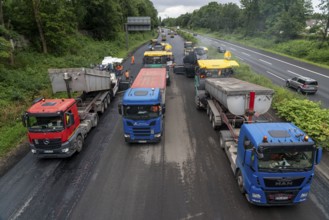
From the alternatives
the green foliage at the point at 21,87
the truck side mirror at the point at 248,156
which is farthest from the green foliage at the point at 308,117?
the green foliage at the point at 21,87

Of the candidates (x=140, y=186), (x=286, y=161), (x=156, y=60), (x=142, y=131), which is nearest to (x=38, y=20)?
(x=156, y=60)

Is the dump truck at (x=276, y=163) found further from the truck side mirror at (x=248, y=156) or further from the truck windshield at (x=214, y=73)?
the truck windshield at (x=214, y=73)

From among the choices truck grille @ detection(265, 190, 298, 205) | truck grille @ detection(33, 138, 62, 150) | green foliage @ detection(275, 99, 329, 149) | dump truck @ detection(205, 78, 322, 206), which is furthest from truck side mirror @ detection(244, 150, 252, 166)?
truck grille @ detection(33, 138, 62, 150)

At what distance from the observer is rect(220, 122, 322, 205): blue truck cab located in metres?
7.79

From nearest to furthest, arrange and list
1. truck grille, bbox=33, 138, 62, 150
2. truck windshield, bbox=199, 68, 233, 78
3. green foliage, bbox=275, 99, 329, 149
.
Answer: truck grille, bbox=33, 138, 62, 150
green foliage, bbox=275, 99, 329, 149
truck windshield, bbox=199, 68, 233, 78

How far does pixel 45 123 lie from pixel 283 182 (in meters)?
10.5

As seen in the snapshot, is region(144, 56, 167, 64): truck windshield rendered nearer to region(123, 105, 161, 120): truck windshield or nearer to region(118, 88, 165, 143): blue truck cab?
region(118, 88, 165, 143): blue truck cab

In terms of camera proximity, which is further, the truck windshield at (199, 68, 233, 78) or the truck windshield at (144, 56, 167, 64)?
the truck windshield at (144, 56, 167, 64)

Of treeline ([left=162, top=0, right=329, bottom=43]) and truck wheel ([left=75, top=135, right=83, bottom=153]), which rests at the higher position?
treeline ([left=162, top=0, right=329, bottom=43])

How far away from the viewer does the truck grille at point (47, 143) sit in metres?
11.8

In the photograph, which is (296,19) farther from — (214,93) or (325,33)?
(214,93)

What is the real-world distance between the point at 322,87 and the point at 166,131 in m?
20.8

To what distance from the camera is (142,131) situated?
43.9 ft

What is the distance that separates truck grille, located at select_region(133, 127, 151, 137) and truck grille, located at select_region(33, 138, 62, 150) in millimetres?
3857
